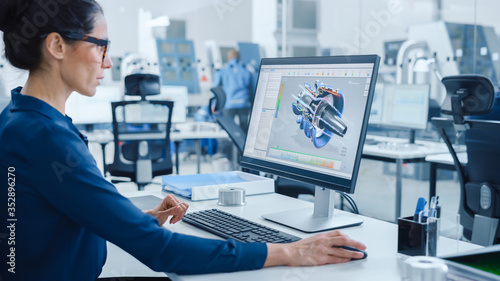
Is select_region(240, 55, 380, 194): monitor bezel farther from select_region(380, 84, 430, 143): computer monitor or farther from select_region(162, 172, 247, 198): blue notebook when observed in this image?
select_region(380, 84, 430, 143): computer monitor

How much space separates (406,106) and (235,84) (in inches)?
132

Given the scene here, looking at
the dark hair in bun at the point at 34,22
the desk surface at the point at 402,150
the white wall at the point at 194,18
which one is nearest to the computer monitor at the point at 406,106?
the desk surface at the point at 402,150

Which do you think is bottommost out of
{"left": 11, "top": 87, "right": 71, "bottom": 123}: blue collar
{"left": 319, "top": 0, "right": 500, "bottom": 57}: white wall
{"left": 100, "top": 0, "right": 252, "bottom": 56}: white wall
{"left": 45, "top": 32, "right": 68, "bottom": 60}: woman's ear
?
{"left": 11, "top": 87, "right": 71, "bottom": 123}: blue collar

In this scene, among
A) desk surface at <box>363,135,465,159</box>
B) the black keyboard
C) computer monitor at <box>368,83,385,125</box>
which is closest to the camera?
the black keyboard

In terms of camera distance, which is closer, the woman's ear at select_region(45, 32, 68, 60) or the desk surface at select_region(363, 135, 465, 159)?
the woman's ear at select_region(45, 32, 68, 60)

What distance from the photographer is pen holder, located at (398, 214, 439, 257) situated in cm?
101

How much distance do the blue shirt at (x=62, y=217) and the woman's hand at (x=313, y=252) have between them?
3cm

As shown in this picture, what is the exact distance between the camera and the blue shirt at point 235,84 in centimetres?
688

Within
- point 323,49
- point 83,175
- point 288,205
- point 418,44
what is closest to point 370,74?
point 288,205

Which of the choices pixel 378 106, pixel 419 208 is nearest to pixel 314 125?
pixel 419 208

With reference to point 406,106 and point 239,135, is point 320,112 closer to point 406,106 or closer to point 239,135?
point 239,135

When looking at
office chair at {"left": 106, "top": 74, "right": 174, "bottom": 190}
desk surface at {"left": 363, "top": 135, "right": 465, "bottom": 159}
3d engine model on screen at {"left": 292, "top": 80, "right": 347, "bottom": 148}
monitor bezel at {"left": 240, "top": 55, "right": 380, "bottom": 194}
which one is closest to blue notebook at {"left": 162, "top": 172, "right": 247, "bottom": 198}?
monitor bezel at {"left": 240, "top": 55, "right": 380, "bottom": 194}

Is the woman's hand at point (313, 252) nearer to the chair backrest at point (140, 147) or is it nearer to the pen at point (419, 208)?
the pen at point (419, 208)

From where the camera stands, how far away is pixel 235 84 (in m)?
6.87
